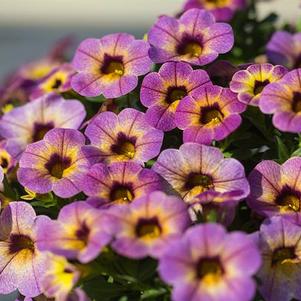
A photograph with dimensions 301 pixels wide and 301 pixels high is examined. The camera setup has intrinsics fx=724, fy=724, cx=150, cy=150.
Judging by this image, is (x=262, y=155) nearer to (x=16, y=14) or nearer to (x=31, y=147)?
(x=31, y=147)

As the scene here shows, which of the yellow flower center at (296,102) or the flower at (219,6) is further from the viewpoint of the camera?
the flower at (219,6)

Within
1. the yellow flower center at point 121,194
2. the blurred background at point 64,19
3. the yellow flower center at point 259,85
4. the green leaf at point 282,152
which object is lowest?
the blurred background at point 64,19

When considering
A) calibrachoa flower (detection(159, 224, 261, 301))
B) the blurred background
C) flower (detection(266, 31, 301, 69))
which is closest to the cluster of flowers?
calibrachoa flower (detection(159, 224, 261, 301))

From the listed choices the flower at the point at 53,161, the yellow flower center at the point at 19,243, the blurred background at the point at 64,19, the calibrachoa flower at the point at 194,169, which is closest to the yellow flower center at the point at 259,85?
the calibrachoa flower at the point at 194,169

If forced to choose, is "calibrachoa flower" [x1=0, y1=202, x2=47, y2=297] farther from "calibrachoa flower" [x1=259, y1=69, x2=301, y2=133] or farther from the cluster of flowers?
"calibrachoa flower" [x1=259, y1=69, x2=301, y2=133]

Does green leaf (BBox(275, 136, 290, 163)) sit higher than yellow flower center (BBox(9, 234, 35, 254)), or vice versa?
green leaf (BBox(275, 136, 290, 163))

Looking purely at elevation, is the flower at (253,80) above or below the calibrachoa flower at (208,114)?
above

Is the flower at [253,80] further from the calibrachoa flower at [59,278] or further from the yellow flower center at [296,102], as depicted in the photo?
the calibrachoa flower at [59,278]

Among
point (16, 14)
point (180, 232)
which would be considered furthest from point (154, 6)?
point (180, 232)
